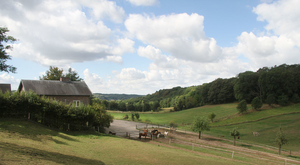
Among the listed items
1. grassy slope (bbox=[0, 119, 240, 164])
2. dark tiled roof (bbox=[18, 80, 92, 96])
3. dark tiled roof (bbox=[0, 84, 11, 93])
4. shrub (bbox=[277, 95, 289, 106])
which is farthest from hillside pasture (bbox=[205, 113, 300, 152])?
dark tiled roof (bbox=[0, 84, 11, 93])

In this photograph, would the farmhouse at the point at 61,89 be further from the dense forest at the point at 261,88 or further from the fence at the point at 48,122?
the dense forest at the point at 261,88

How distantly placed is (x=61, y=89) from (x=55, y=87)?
1.10 meters

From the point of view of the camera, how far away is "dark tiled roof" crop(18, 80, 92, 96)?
1211 inches

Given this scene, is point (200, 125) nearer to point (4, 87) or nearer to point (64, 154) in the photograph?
point (64, 154)

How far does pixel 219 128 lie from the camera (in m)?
48.1

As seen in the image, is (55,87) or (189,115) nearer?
(55,87)

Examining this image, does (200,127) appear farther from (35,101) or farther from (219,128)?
(35,101)

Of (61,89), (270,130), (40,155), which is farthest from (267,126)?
(40,155)

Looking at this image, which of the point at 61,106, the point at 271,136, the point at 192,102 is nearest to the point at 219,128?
the point at 271,136

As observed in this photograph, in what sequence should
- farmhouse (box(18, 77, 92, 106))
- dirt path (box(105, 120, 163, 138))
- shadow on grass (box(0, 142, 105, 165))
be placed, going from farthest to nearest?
dirt path (box(105, 120, 163, 138)), farmhouse (box(18, 77, 92, 106)), shadow on grass (box(0, 142, 105, 165))

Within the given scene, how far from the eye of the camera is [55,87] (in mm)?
32812

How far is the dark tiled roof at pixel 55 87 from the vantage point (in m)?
30.8

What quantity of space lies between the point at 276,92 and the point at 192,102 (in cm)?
4500

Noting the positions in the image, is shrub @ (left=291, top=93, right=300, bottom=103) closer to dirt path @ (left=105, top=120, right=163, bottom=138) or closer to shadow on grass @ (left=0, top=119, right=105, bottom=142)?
dirt path @ (left=105, top=120, right=163, bottom=138)
